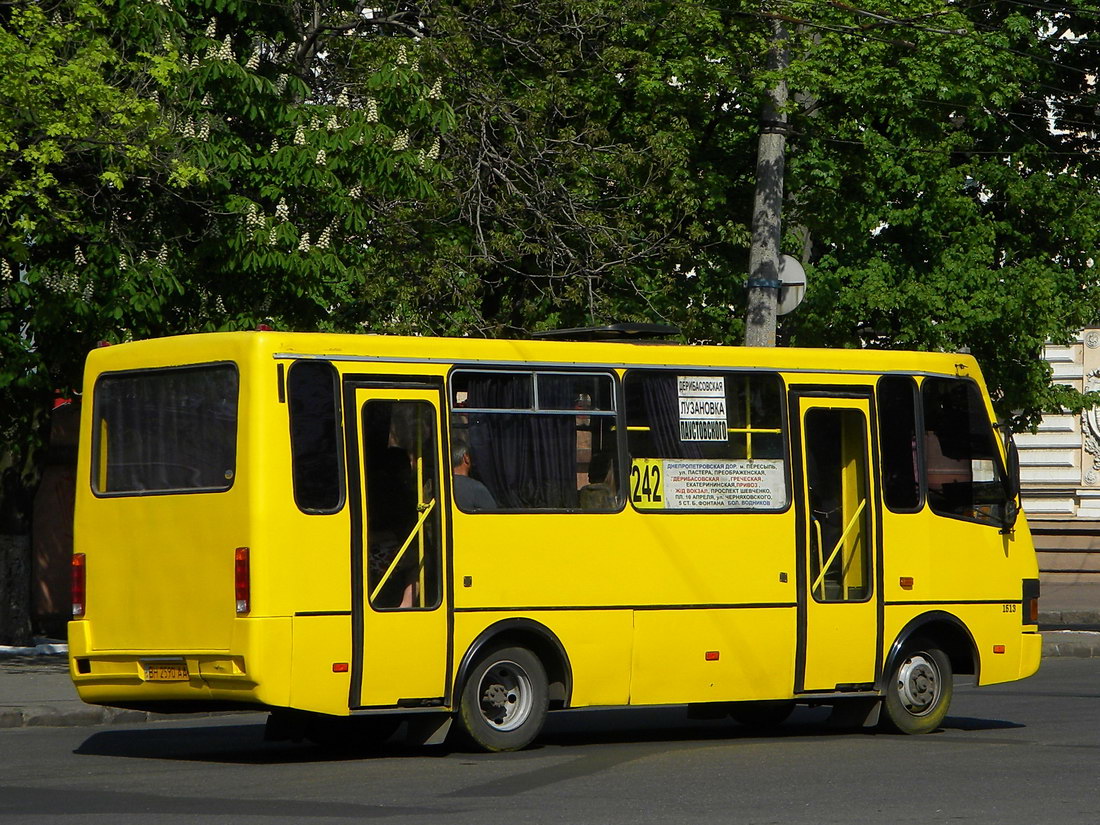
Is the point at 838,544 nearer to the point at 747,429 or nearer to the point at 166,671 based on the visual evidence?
the point at 747,429

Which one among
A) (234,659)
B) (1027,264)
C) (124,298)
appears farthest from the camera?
(1027,264)

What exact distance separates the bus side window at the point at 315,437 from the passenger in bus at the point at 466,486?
2.68 ft

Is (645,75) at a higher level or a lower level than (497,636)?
higher

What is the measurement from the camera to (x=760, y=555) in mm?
13109

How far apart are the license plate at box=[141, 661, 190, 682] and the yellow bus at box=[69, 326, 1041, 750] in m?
0.02

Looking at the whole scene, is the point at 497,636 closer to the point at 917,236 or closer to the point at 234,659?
the point at 234,659

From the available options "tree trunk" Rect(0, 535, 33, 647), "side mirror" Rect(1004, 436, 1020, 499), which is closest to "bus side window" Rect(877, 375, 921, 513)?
"side mirror" Rect(1004, 436, 1020, 499)

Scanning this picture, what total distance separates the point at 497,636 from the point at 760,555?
6.73ft

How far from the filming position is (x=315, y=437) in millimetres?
11484

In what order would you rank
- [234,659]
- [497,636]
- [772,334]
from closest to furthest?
[234,659]
[497,636]
[772,334]

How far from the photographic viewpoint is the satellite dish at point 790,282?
66.3ft

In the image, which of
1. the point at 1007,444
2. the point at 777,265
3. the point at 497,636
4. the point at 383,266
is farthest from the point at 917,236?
the point at 497,636

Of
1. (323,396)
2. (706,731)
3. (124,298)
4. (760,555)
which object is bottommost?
(706,731)

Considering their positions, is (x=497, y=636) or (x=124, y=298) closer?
(x=497, y=636)
